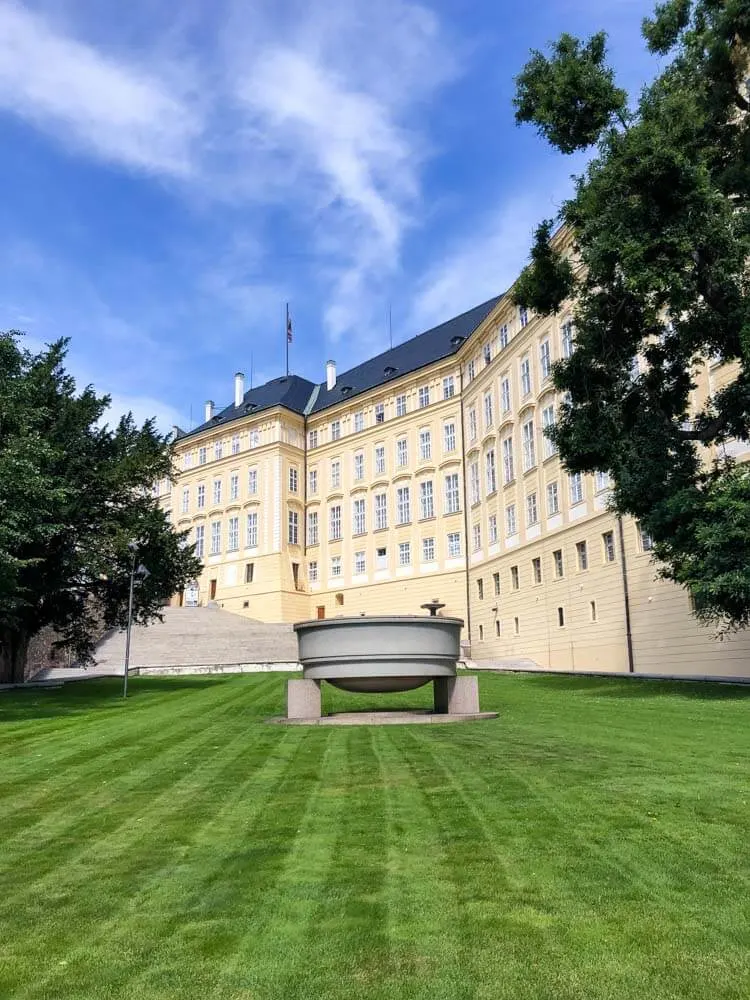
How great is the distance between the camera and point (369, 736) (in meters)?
11.4

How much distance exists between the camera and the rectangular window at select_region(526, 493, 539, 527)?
144ft

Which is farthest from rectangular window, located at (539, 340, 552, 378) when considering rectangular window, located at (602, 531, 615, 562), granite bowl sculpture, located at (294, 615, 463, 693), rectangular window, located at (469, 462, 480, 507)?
granite bowl sculpture, located at (294, 615, 463, 693)

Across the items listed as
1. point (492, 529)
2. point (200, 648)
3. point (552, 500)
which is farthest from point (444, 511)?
point (200, 648)

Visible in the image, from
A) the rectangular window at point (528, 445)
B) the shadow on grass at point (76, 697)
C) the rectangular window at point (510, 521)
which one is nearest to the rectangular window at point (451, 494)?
the rectangular window at point (510, 521)

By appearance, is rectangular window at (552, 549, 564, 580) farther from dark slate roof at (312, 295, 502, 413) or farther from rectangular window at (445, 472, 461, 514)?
dark slate roof at (312, 295, 502, 413)

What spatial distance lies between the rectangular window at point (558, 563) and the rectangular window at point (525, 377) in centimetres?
942

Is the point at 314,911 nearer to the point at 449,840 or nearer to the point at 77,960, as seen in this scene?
the point at 77,960

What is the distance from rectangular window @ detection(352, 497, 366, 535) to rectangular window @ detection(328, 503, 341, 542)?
210 centimetres

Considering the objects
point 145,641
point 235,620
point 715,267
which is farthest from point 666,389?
point 235,620

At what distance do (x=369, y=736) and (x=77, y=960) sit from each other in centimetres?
796

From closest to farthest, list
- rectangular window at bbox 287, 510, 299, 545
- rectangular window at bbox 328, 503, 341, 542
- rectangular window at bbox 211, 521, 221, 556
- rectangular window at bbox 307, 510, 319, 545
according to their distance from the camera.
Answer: rectangular window at bbox 328, 503, 341, 542
rectangular window at bbox 287, 510, 299, 545
rectangular window at bbox 307, 510, 319, 545
rectangular window at bbox 211, 521, 221, 556

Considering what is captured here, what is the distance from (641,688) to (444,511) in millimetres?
34675

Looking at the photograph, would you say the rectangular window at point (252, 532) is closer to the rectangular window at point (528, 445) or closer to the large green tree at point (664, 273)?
the rectangular window at point (528, 445)

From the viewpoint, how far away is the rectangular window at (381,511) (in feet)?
203
